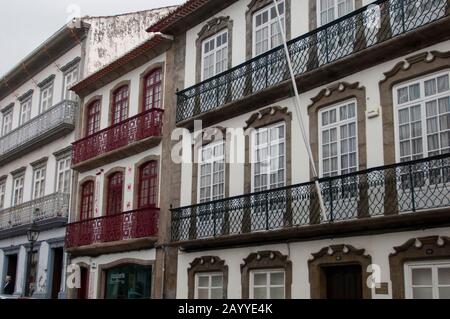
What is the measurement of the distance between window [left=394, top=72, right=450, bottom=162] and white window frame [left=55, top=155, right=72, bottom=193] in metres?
13.4

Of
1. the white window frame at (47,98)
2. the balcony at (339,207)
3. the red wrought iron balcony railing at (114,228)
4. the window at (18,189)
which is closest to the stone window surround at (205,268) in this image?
the balcony at (339,207)

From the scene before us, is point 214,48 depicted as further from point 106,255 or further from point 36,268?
point 36,268

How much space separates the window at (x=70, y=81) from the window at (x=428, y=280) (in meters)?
15.2

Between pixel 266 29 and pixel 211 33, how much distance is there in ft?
7.22

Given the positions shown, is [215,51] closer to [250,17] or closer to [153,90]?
[250,17]

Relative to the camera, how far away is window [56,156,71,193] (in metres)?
22.0

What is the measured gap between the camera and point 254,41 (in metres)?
15.1

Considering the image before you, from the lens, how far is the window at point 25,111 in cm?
2666

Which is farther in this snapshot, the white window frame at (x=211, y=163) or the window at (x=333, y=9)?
the white window frame at (x=211, y=163)

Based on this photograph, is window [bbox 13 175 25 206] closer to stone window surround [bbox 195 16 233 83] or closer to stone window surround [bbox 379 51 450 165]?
stone window surround [bbox 195 16 233 83]

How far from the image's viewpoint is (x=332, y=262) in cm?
1195

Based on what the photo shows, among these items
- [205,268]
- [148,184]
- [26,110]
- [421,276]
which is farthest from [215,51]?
[26,110]

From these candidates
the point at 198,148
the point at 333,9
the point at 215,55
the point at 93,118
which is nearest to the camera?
the point at 333,9

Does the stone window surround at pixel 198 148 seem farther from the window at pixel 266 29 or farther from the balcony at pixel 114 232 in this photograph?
the window at pixel 266 29
